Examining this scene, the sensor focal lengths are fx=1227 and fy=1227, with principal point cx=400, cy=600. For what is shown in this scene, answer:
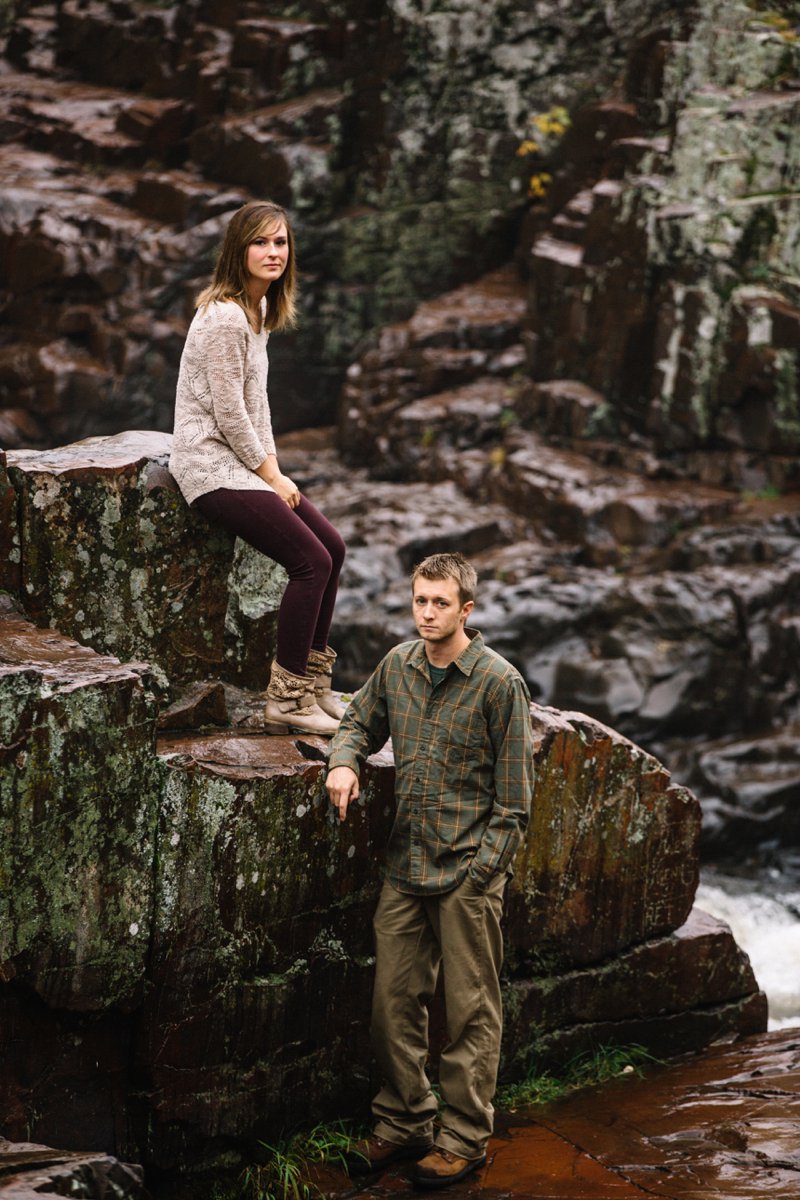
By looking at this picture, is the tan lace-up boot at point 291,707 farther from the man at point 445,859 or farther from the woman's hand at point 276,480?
the woman's hand at point 276,480

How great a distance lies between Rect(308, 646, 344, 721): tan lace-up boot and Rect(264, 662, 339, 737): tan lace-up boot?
142 millimetres

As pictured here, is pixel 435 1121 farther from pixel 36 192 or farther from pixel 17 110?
pixel 17 110

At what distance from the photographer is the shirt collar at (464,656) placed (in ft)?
A: 14.9

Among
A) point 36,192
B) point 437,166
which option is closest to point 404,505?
point 437,166

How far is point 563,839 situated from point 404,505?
10621mm

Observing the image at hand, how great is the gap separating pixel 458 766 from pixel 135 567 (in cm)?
166

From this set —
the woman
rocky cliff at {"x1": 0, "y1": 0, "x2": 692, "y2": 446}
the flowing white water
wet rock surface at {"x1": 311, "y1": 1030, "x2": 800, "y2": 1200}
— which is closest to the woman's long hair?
the woman

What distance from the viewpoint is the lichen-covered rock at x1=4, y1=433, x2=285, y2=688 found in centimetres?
496

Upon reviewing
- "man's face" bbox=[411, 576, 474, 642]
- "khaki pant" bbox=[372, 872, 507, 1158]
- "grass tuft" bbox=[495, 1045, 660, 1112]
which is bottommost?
"grass tuft" bbox=[495, 1045, 660, 1112]

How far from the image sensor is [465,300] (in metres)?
19.8

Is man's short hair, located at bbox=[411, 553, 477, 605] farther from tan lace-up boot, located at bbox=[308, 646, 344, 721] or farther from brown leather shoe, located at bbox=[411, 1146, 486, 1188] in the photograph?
brown leather shoe, located at bbox=[411, 1146, 486, 1188]

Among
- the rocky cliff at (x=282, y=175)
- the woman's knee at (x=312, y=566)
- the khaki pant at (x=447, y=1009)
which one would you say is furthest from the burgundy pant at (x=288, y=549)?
the rocky cliff at (x=282, y=175)

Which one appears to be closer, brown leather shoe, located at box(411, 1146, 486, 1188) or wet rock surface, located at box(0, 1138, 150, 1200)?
wet rock surface, located at box(0, 1138, 150, 1200)

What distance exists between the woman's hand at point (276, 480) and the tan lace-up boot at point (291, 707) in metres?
0.73
